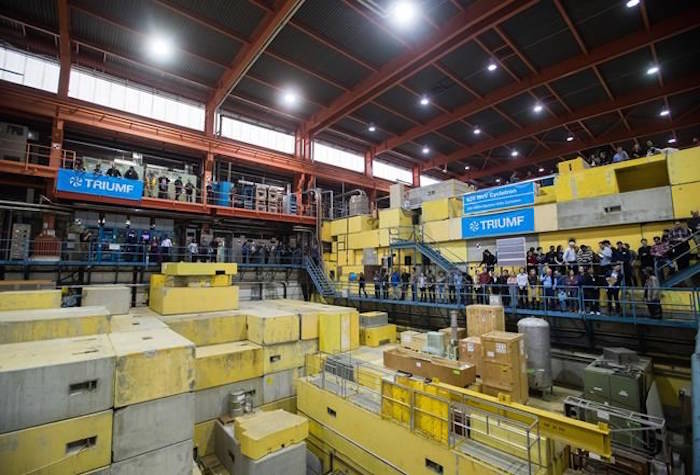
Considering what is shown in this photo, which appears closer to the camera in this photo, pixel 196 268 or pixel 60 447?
pixel 60 447

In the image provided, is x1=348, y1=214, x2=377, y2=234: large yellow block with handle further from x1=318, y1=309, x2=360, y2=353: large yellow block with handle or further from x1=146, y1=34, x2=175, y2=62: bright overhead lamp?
x1=146, y1=34, x2=175, y2=62: bright overhead lamp

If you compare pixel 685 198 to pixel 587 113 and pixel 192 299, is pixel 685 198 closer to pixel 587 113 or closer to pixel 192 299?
pixel 587 113

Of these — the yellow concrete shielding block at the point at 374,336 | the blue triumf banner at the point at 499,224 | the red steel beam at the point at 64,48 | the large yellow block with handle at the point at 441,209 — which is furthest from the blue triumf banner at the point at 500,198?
the red steel beam at the point at 64,48

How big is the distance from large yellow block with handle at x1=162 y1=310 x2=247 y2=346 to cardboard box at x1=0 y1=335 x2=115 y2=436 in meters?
5.28

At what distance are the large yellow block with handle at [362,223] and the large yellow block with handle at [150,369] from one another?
14.4m

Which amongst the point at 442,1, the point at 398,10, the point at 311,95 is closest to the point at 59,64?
the point at 311,95

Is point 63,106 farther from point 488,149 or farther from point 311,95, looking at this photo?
point 488,149

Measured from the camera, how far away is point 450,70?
16.6 m

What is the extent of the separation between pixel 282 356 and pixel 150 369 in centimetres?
615

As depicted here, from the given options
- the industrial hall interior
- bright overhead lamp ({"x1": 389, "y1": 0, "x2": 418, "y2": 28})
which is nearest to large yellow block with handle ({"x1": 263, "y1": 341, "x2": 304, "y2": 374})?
the industrial hall interior

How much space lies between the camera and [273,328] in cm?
1088

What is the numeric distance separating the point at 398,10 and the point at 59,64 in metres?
16.1

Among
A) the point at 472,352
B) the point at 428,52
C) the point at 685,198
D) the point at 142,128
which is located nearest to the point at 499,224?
the point at 685,198

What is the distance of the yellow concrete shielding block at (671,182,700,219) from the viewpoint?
9.71m
